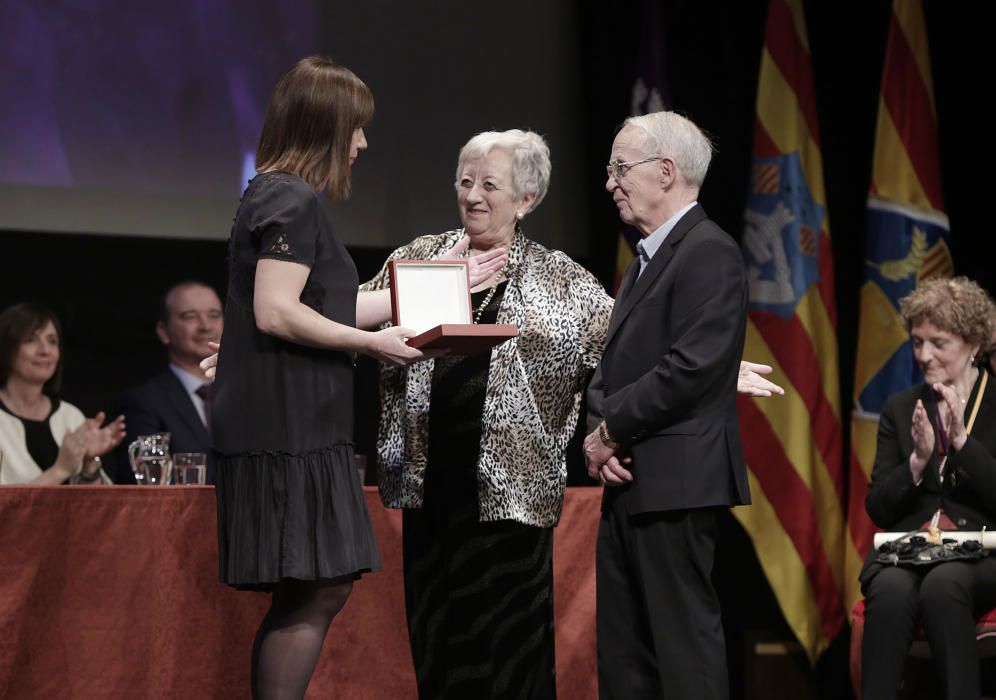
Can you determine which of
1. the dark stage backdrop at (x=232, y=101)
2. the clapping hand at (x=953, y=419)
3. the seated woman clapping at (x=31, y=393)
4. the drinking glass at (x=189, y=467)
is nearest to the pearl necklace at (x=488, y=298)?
the drinking glass at (x=189, y=467)

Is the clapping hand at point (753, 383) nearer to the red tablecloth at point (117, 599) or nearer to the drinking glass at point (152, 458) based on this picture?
the red tablecloth at point (117, 599)

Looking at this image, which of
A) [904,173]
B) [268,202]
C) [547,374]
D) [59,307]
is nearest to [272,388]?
[268,202]

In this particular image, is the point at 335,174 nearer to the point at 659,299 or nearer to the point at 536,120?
the point at 659,299

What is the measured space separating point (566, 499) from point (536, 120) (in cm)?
248

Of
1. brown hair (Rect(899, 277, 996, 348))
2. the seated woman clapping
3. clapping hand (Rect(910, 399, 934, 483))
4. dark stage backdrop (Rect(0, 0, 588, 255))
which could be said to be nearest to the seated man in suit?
the seated woman clapping

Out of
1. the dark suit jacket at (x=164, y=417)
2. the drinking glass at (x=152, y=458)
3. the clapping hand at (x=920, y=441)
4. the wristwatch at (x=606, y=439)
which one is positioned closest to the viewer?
the wristwatch at (x=606, y=439)

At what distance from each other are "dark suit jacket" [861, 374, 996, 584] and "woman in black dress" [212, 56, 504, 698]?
1895mm

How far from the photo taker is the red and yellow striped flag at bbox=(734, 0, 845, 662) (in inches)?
183

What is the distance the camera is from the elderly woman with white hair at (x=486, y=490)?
9.12 feet

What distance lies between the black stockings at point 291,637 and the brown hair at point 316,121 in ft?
2.44

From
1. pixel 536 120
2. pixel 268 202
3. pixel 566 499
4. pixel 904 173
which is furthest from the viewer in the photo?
pixel 536 120

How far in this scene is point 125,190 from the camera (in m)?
5.03

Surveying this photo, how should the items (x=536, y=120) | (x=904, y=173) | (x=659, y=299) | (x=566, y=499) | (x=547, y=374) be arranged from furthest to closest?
(x=536, y=120)
(x=904, y=173)
(x=566, y=499)
(x=547, y=374)
(x=659, y=299)

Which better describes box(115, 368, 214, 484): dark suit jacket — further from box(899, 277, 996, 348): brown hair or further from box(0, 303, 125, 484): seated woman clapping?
box(899, 277, 996, 348): brown hair
